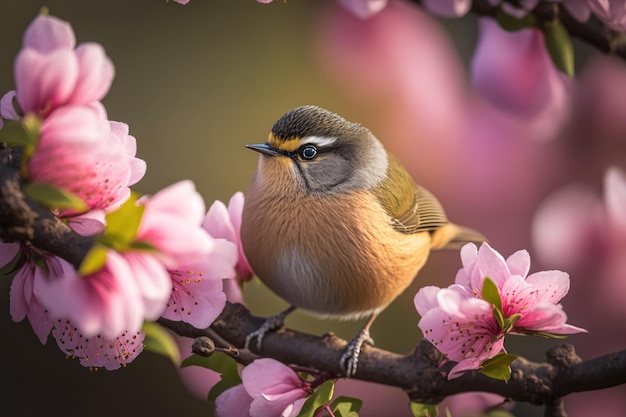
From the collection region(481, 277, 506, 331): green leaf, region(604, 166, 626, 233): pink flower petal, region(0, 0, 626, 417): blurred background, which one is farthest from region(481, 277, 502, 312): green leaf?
region(0, 0, 626, 417): blurred background

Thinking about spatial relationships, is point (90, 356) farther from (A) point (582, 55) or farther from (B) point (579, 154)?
(A) point (582, 55)

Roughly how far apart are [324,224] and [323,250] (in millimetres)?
33

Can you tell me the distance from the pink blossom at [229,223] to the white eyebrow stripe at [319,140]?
111 millimetres

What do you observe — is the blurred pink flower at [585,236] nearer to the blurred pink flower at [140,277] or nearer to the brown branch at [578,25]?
the brown branch at [578,25]

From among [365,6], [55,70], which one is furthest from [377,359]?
[55,70]

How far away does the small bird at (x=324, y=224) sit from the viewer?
0.96m

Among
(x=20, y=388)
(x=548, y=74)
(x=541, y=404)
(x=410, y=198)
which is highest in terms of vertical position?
(x=548, y=74)

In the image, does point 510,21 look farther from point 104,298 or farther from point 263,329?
point 104,298

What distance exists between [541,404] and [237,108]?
885mm

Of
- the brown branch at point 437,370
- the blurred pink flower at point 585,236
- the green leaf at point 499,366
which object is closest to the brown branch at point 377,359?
the brown branch at point 437,370

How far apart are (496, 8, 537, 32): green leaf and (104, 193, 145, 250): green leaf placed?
485 millimetres

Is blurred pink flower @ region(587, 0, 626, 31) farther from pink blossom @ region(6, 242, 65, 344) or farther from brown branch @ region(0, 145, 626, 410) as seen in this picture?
pink blossom @ region(6, 242, 65, 344)

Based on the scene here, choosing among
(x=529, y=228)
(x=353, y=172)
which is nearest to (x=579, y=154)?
(x=529, y=228)

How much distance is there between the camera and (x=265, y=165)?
1.01 meters
